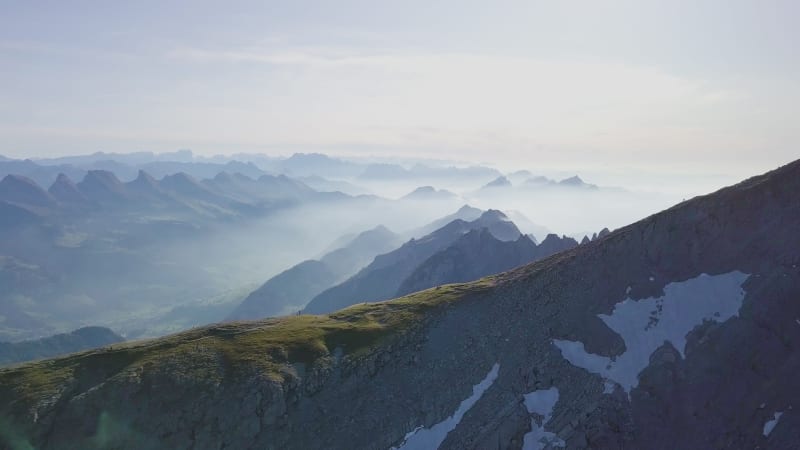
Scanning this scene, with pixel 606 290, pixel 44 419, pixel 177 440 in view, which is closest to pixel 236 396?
pixel 177 440

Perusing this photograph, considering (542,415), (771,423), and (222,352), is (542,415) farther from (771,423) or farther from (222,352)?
(222,352)

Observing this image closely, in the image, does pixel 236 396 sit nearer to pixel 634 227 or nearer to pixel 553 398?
pixel 553 398

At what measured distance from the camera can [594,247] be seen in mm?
90812

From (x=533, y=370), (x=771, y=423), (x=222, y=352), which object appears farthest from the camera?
(x=222, y=352)

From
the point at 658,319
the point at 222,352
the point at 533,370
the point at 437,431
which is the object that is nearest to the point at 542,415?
the point at 533,370

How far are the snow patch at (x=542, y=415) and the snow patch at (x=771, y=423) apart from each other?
2150 cm

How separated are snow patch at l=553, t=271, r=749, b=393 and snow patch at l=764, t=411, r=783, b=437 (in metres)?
12.7

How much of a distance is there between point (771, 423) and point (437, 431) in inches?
1509

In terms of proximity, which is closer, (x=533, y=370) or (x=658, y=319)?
(x=533, y=370)

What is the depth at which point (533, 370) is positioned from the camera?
72938 mm

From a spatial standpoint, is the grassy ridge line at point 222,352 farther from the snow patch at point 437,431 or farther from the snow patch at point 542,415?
the snow patch at point 542,415

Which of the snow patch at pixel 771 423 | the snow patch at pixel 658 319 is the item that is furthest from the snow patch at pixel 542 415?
the snow patch at pixel 771 423

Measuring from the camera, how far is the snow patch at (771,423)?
57312 millimetres

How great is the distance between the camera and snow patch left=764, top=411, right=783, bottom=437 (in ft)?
188
